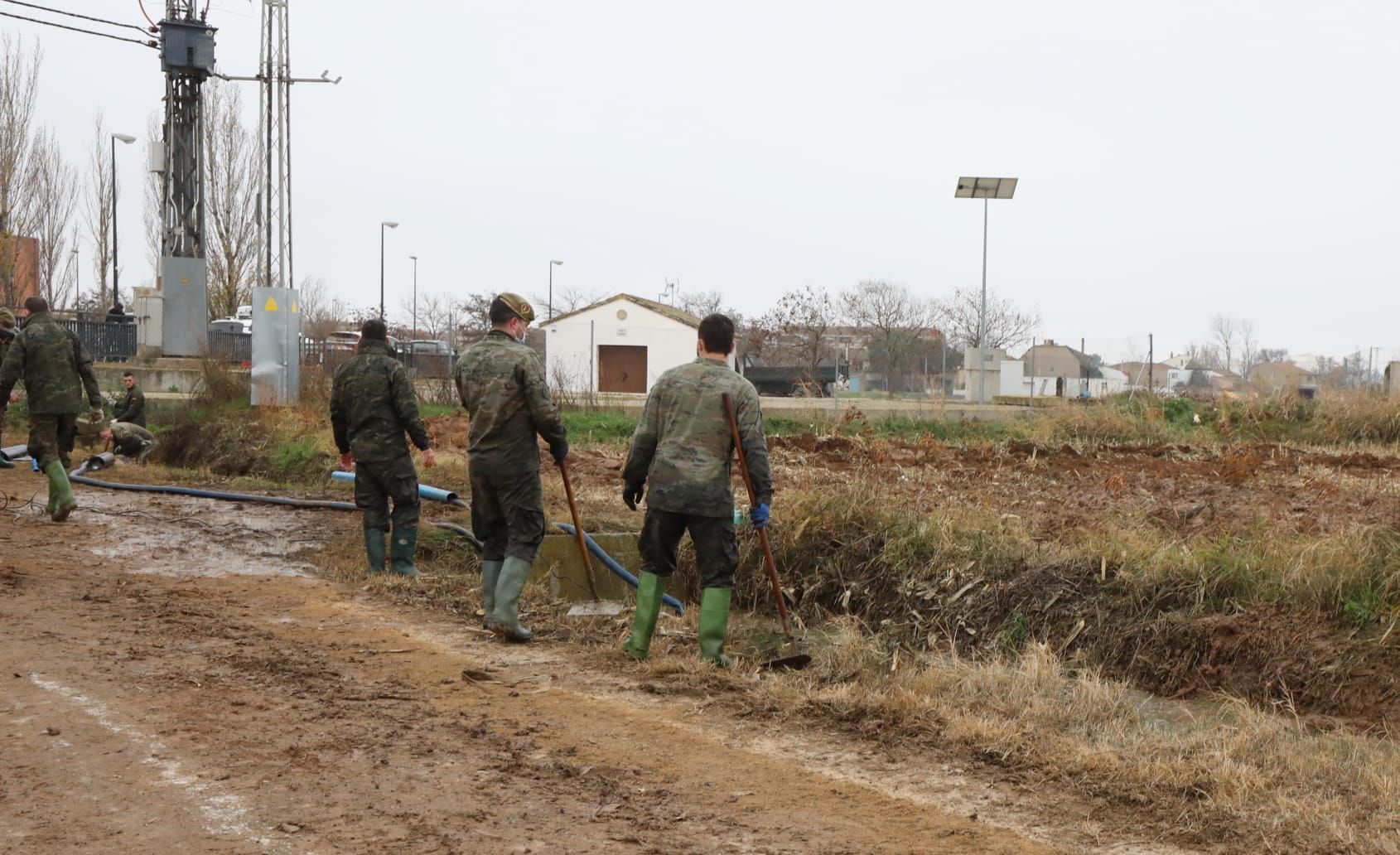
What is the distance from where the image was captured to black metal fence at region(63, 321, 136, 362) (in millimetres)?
30828

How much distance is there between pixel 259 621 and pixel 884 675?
383 cm

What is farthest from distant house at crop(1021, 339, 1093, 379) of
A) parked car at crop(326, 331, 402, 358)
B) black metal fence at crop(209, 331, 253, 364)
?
black metal fence at crop(209, 331, 253, 364)

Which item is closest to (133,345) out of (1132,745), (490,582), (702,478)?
(490,582)

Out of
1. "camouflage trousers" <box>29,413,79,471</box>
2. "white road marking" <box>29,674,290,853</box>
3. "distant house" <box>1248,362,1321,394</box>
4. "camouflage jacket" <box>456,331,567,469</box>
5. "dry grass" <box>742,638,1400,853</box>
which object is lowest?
"dry grass" <box>742,638,1400,853</box>

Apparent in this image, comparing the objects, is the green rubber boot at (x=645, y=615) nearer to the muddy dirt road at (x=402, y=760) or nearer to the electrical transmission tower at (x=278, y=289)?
the muddy dirt road at (x=402, y=760)

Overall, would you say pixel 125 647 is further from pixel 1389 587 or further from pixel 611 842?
pixel 1389 587

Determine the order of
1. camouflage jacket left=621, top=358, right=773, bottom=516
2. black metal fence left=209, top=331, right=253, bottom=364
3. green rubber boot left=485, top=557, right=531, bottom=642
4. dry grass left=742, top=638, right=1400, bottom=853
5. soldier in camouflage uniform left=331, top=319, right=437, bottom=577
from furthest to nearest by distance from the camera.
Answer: black metal fence left=209, top=331, right=253, bottom=364, soldier in camouflage uniform left=331, top=319, right=437, bottom=577, green rubber boot left=485, top=557, right=531, bottom=642, camouflage jacket left=621, top=358, right=773, bottom=516, dry grass left=742, top=638, right=1400, bottom=853

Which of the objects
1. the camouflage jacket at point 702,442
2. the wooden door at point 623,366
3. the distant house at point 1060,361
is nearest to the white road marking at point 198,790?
the camouflage jacket at point 702,442

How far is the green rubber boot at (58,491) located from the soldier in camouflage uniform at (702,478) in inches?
263

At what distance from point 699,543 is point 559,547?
453 centimetres

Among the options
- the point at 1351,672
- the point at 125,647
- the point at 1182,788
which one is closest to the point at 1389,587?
the point at 1351,672

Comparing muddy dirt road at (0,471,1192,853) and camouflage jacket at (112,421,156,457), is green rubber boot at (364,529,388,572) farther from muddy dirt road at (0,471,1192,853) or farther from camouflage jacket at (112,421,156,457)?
camouflage jacket at (112,421,156,457)

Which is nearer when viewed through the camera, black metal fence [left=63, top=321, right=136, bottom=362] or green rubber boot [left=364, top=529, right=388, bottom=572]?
green rubber boot [left=364, top=529, right=388, bottom=572]

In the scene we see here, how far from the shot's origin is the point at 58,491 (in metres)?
11.4
